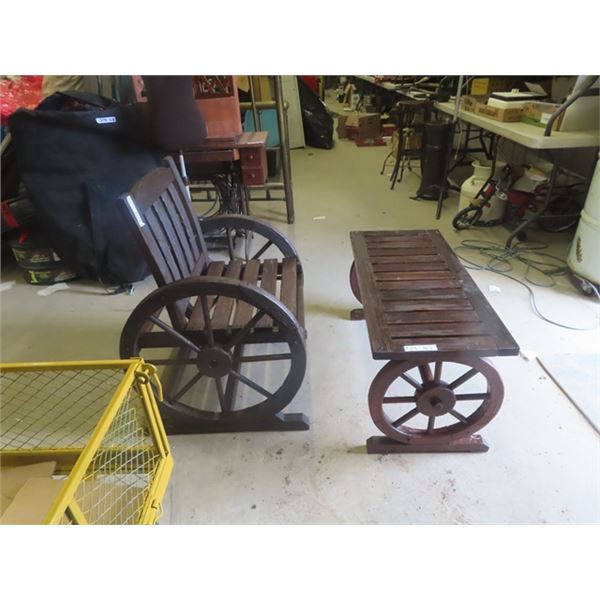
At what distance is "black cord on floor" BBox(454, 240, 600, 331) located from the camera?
2.54 meters

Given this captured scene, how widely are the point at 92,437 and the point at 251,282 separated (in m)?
1.01

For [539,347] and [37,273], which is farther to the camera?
[37,273]

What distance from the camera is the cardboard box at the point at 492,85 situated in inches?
141

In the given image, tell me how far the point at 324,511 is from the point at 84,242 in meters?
2.06

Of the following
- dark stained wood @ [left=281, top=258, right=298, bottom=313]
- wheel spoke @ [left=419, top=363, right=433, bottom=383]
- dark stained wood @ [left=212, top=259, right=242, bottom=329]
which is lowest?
wheel spoke @ [left=419, top=363, right=433, bottom=383]

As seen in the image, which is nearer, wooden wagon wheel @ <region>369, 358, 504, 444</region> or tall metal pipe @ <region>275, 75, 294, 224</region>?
wooden wagon wheel @ <region>369, 358, 504, 444</region>

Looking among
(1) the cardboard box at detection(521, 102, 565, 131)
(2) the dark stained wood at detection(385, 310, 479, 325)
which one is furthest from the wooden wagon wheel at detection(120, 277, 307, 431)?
(1) the cardboard box at detection(521, 102, 565, 131)

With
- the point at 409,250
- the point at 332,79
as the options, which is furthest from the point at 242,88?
the point at 332,79

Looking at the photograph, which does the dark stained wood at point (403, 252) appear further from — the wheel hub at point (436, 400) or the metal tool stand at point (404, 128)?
the metal tool stand at point (404, 128)

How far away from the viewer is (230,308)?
1.61m

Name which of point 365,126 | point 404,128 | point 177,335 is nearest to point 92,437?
point 177,335

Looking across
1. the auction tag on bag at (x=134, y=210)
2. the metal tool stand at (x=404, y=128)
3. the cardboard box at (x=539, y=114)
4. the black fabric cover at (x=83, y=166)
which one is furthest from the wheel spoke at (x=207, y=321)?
the metal tool stand at (x=404, y=128)

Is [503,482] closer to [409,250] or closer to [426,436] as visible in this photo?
[426,436]

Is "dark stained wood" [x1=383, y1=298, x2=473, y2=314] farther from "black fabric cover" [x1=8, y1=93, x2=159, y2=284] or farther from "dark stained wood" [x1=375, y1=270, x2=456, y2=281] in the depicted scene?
"black fabric cover" [x1=8, y1=93, x2=159, y2=284]
